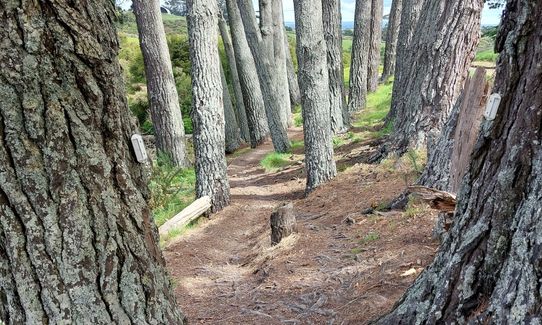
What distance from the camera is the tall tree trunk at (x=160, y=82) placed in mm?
10055

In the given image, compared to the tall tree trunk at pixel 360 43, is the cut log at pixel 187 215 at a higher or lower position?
lower

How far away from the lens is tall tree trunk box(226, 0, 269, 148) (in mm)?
13727

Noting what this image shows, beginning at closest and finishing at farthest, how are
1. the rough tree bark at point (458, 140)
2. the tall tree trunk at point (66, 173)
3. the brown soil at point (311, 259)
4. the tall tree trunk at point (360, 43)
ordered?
the tall tree trunk at point (66, 173) < the brown soil at point (311, 259) < the rough tree bark at point (458, 140) < the tall tree trunk at point (360, 43)

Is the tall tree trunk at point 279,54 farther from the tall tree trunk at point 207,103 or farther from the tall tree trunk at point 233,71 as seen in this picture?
the tall tree trunk at point 207,103

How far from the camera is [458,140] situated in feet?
14.5

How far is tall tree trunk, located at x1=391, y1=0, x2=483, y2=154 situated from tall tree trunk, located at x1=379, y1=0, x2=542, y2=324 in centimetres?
406

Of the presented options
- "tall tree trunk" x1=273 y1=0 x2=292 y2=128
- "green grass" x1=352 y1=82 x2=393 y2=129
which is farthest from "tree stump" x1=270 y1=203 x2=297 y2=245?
"tall tree trunk" x1=273 y1=0 x2=292 y2=128

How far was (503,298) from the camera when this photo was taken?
180 cm

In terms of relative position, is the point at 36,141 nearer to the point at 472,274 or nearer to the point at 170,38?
the point at 472,274

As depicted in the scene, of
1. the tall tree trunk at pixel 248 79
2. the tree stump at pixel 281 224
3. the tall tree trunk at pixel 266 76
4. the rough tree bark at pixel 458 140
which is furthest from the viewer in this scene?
the tall tree trunk at pixel 248 79

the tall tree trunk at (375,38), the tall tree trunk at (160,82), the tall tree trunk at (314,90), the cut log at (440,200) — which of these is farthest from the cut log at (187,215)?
the tall tree trunk at (375,38)

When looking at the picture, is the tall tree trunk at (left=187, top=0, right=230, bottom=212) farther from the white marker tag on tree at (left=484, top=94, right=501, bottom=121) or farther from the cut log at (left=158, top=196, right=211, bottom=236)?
the white marker tag on tree at (left=484, top=94, right=501, bottom=121)

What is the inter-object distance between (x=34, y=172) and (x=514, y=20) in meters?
1.99

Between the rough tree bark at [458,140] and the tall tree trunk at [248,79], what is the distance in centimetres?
965
